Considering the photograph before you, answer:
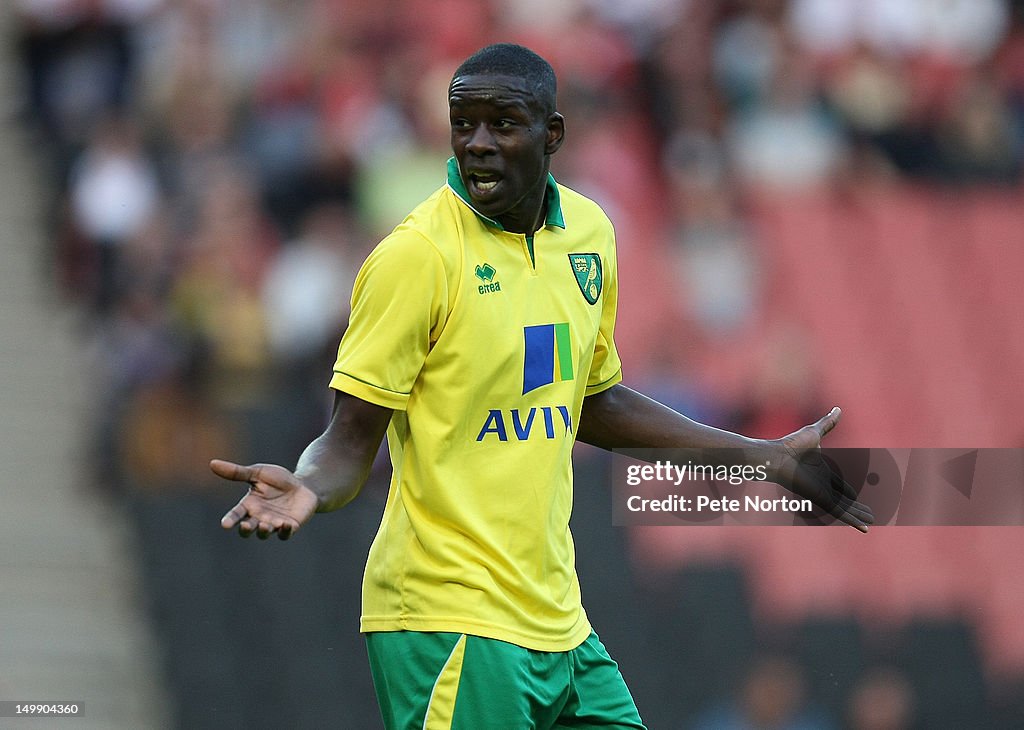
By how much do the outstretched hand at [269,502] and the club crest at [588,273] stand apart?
83 centimetres

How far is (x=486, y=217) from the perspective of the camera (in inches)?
135

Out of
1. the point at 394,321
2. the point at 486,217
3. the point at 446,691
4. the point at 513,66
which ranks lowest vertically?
the point at 446,691

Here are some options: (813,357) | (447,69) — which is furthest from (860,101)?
(447,69)

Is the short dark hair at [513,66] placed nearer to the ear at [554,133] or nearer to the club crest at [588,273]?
the ear at [554,133]

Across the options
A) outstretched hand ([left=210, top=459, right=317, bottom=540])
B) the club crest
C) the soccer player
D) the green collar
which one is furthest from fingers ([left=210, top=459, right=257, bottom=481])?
the club crest

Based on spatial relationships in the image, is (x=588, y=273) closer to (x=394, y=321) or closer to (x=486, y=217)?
(x=486, y=217)

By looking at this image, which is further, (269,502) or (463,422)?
(463,422)

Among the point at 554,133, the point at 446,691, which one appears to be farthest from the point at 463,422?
the point at 554,133

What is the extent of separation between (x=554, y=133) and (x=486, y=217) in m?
0.26

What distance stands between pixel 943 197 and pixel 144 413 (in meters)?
5.46

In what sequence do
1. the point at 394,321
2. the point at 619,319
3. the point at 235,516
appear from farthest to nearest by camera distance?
the point at 619,319, the point at 394,321, the point at 235,516

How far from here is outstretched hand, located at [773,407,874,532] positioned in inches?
154

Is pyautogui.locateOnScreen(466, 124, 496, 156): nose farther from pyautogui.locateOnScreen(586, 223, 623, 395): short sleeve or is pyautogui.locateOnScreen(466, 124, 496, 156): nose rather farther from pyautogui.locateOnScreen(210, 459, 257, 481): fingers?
pyautogui.locateOnScreen(210, 459, 257, 481): fingers

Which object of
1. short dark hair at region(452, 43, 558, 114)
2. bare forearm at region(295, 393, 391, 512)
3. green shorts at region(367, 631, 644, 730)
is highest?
short dark hair at region(452, 43, 558, 114)
